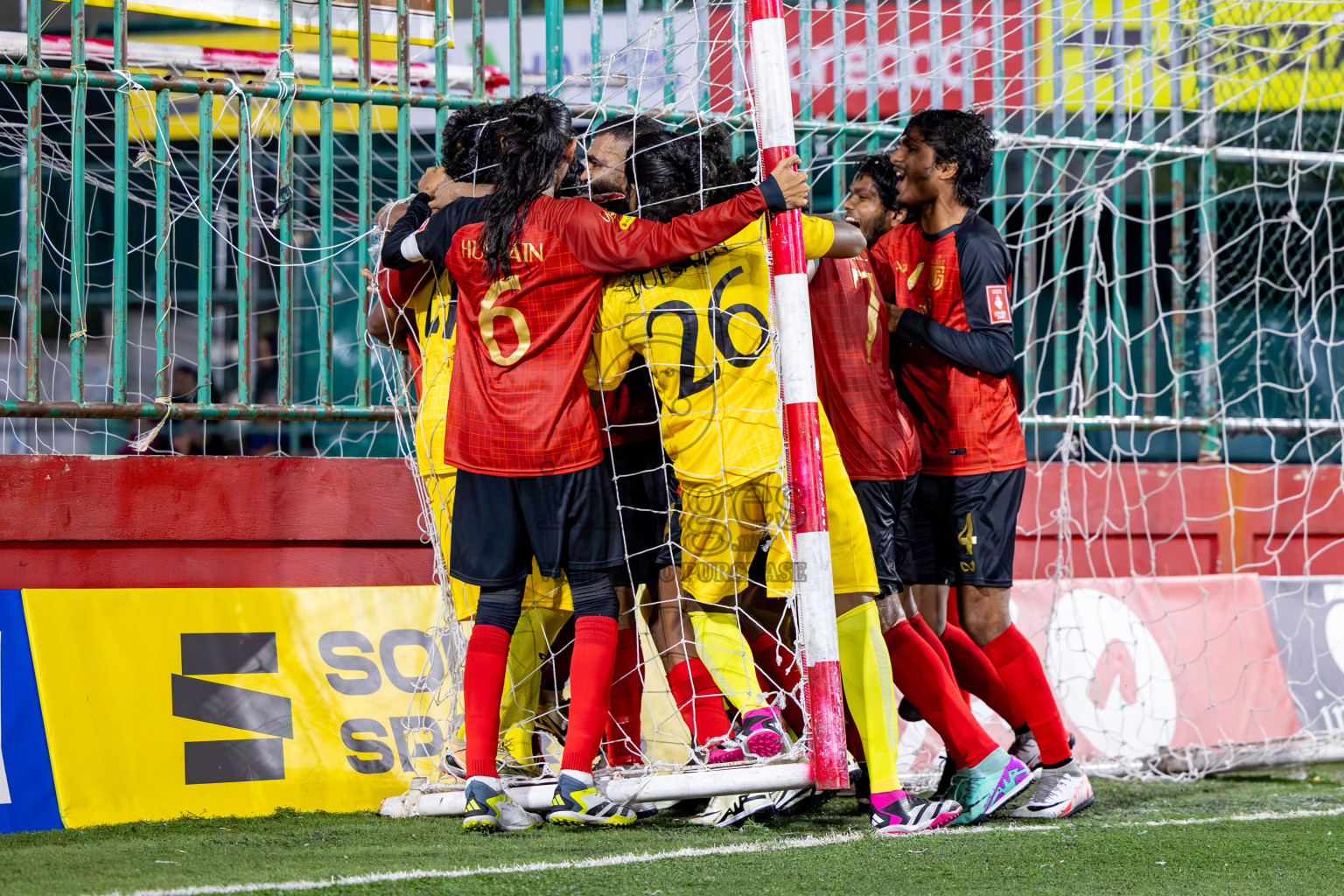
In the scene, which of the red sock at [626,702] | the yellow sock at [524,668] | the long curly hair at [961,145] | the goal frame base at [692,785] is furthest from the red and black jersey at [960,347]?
the yellow sock at [524,668]

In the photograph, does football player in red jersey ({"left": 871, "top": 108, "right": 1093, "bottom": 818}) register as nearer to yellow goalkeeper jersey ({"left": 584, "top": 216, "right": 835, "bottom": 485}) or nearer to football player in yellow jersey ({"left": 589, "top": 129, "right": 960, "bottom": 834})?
football player in yellow jersey ({"left": 589, "top": 129, "right": 960, "bottom": 834})

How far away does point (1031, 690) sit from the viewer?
4.29 m

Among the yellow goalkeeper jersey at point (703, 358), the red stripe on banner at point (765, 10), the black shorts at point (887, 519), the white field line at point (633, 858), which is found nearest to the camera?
the white field line at point (633, 858)

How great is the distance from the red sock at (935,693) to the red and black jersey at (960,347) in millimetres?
649

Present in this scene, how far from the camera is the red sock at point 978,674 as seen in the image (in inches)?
175

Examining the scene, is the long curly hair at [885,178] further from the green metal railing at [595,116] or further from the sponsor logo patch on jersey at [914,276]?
the green metal railing at [595,116]

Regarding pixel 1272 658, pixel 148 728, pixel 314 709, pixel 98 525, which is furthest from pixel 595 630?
pixel 1272 658

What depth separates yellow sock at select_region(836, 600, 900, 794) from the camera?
365 cm

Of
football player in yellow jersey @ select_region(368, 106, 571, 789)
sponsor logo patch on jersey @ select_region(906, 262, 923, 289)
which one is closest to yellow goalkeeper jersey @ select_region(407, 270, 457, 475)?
football player in yellow jersey @ select_region(368, 106, 571, 789)

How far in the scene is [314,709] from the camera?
14.5 feet

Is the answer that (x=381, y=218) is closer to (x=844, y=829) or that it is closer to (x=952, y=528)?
(x=952, y=528)

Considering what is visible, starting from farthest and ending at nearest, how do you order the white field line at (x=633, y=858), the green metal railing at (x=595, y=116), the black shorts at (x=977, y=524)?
the green metal railing at (x=595, y=116), the black shorts at (x=977, y=524), the white field line at (x=633, y=858)

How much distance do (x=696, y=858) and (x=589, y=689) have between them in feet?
2.08

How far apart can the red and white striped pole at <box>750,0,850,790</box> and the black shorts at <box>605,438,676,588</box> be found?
22.1 inches
